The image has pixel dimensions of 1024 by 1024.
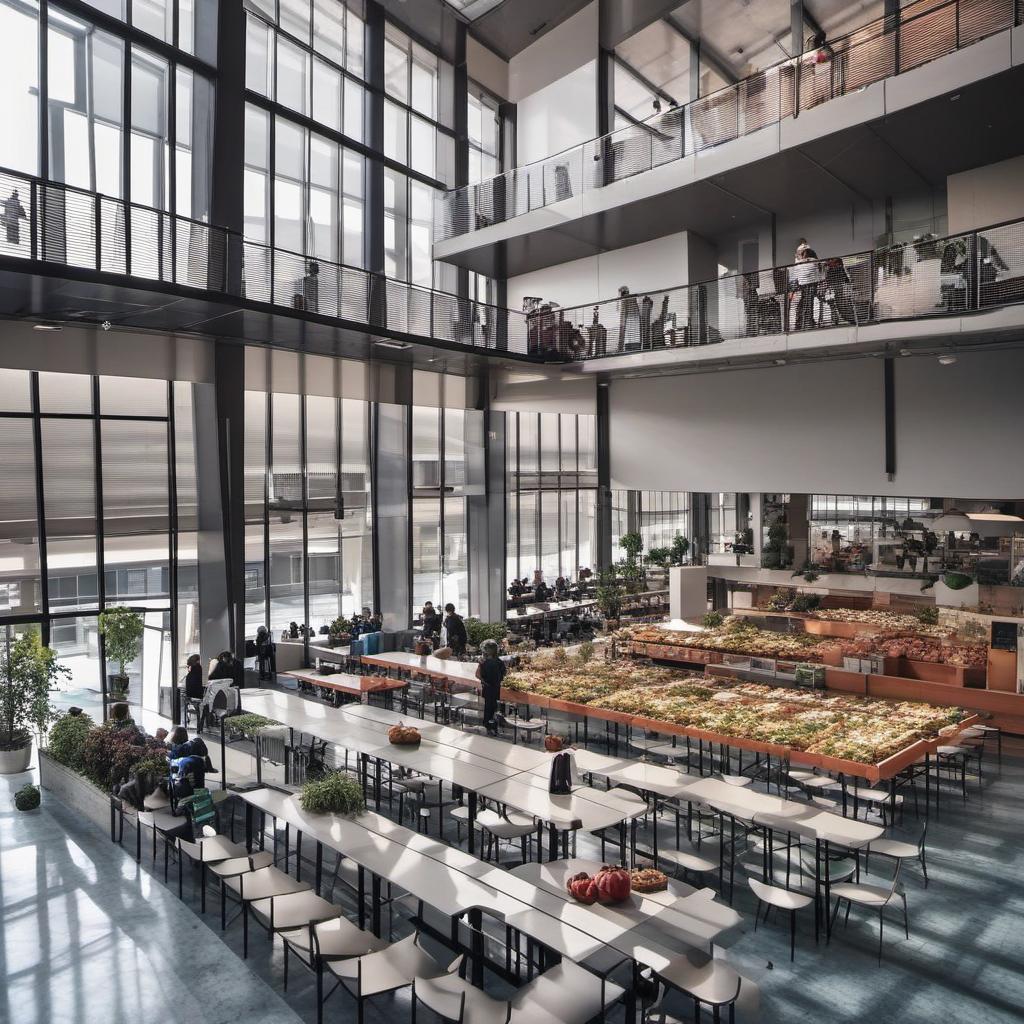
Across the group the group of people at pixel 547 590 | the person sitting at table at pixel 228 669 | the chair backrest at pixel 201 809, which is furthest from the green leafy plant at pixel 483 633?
the chair backrest at pixel 201 809

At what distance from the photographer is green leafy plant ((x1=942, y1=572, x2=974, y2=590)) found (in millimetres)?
15263

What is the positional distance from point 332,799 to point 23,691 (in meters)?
7.01

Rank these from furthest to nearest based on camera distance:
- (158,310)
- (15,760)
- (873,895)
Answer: (158,310)
(15,760)
(873,895)

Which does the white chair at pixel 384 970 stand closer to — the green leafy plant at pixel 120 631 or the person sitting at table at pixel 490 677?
the person sitting at table at pixel 490 677

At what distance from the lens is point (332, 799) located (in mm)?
7359

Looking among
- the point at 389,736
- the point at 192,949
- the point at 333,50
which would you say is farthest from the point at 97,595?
the point at 333,50

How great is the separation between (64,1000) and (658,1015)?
4.57m

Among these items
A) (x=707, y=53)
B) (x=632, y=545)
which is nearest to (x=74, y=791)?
(x=632, y=545)

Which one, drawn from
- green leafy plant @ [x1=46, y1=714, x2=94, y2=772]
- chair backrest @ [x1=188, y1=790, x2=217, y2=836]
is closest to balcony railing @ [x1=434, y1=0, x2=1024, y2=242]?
chair backrest @ [x1=188, y1=790, x2=217, y2=836]

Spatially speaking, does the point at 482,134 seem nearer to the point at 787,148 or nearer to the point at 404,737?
the point at 787,148

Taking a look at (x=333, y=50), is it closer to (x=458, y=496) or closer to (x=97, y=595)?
(x=458, y=496)

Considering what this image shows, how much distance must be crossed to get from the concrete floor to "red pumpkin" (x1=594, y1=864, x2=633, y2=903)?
3.95 ft

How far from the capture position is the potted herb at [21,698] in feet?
38.2

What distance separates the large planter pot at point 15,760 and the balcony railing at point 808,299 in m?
13.4
